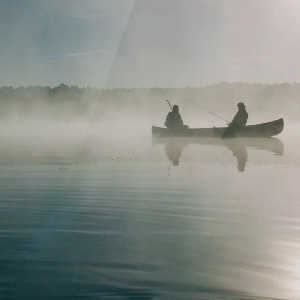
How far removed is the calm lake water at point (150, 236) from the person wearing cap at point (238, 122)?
1893cm

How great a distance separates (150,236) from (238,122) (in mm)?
27565

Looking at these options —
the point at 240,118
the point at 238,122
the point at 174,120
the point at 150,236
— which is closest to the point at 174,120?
the point at 174,120

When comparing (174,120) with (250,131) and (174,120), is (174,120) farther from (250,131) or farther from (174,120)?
(250,131)

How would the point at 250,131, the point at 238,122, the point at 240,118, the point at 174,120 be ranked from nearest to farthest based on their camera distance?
1. the point at 240,118
2. the point at 238,122
3. the point at 250,131
4. the point at 174,120

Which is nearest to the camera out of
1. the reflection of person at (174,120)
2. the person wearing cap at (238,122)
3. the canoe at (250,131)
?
the person wearing cap at (238,122)

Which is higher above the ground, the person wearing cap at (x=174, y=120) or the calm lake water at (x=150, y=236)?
the person wearing cap at (x=174, y=120)

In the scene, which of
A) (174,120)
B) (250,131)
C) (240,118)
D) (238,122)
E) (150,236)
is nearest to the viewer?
(150,236)

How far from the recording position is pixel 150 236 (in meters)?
8.07

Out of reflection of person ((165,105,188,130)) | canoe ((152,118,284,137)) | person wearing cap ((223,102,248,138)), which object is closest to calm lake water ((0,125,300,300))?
person wearing cap ((223,102,248,138))

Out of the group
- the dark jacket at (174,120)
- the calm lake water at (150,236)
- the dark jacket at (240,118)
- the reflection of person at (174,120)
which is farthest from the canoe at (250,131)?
the calm lake water at (150,236)

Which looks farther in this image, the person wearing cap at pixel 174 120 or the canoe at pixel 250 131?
the person wearing cap at pixel 174 120

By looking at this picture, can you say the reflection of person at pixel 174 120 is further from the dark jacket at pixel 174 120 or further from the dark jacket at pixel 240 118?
the dark jacket at pixel 240 118

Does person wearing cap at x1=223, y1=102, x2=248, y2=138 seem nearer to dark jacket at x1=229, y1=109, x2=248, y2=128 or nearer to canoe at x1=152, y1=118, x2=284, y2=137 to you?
dark jacket at x1=229, y1=109, x2=248, y2=128

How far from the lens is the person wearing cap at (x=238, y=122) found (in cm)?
3419
